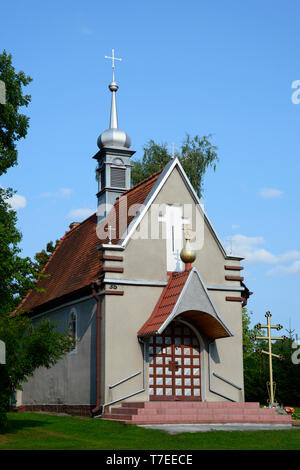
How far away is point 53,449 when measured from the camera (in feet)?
42.6

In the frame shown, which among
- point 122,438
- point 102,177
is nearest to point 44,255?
point 102,177

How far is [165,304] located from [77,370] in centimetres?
463

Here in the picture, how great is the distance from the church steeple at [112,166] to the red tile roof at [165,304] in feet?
24.1

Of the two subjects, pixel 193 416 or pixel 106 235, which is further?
pixel 106 235

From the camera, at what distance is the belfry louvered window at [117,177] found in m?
29.5

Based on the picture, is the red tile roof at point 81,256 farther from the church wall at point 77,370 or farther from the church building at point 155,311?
the church wall at point 77,370

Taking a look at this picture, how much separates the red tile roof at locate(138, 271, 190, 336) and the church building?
0.17ft

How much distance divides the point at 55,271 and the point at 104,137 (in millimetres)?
6718

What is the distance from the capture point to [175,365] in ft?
73.9

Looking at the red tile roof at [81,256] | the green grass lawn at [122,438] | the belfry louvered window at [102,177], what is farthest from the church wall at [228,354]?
the belfry louvered window at [102,177]

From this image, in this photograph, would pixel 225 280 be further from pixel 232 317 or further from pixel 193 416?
pixel 193 416

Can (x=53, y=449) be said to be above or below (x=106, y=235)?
below

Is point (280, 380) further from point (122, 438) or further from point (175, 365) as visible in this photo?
point (122, 438)
